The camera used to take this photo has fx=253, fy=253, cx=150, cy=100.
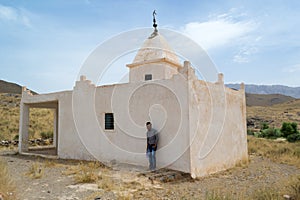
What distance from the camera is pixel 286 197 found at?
600cm

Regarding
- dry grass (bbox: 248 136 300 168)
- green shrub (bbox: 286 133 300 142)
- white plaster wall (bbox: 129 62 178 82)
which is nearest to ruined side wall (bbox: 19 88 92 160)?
white plaster wall (bbox: 129 62 178 82)

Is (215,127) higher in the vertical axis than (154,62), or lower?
lower

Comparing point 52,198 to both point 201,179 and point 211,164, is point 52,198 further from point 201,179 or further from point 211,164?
point 211,164

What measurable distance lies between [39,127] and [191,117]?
72.4ft

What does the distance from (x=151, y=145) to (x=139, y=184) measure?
213 cm

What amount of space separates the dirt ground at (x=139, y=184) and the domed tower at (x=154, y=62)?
15.7 ft

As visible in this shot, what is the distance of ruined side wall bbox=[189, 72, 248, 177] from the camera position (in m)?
9.34

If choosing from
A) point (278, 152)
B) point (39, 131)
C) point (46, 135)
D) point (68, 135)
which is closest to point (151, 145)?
point (68, 135)

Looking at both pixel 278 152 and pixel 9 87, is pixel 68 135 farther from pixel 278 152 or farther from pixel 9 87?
pixel 9 87

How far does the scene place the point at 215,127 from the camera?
10.9 metres

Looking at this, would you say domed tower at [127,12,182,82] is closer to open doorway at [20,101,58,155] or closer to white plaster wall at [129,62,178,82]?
white plaster wall at [129,62,178,82]

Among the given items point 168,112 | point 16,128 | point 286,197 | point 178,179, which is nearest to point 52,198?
point 178,179

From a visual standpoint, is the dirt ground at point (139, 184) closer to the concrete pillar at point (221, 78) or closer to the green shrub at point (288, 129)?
the concrete pillar at point (221, 78)

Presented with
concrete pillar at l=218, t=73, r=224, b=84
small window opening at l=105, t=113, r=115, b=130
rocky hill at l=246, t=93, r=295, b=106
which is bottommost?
small window opening at l=105, t=113, r=115, b=130
